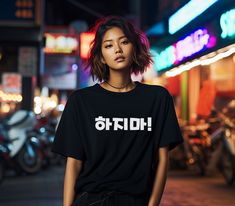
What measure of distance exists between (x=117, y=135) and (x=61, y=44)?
19.3 metres

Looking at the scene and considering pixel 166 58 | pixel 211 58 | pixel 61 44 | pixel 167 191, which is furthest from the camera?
pixel 61 44

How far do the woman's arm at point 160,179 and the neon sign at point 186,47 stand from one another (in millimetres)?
7748

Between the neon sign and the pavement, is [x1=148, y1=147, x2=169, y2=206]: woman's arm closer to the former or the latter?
the pavement

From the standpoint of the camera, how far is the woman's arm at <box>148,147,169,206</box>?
252 centimetres

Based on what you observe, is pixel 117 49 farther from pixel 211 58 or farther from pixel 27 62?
pixel 27 62

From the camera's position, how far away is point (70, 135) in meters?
2.61

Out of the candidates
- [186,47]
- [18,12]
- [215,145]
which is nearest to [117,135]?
[215,145]

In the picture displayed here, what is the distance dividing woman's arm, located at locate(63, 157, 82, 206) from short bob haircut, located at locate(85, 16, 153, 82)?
0.38 meters

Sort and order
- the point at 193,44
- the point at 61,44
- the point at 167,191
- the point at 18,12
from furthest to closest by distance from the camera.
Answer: the point at 61,44 < the point at 18,12 < the point at 193,44 < the point at 167,191

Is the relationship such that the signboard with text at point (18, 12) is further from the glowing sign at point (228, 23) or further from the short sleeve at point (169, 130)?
the short sleeve at point (169, 130)

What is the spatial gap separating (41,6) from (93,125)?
1364 cm

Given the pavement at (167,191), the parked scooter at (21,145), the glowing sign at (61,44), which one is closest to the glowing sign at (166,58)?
the pavement at (167,191)

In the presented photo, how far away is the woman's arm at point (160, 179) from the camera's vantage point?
2.52 meters

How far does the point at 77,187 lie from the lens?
2.55 metres
